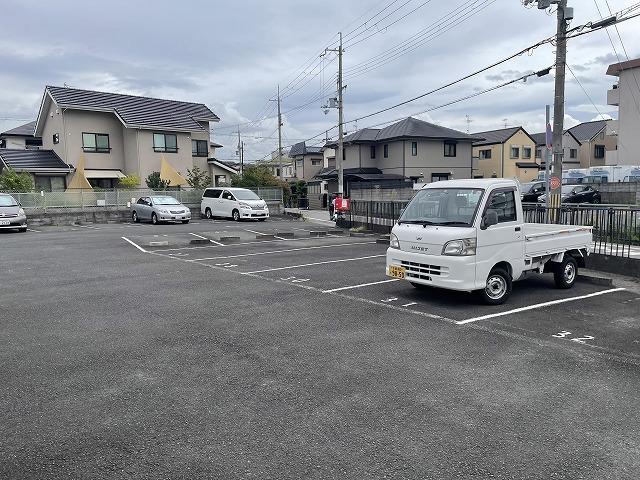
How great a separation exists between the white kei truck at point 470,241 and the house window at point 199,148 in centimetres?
3140

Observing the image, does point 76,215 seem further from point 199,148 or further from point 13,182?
point 199,148

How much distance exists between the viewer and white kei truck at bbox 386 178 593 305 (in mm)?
7391

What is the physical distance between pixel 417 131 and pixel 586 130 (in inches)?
1171

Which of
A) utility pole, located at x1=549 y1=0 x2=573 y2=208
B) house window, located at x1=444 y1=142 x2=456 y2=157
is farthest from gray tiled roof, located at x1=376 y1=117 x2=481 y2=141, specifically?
utility pole, located at x1=549 y1=0 x2=573 y2=208

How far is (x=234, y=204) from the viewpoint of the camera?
26.5 m

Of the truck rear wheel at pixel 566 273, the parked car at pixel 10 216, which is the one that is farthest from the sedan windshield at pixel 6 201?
the truck rear wheel at pixel 566 273

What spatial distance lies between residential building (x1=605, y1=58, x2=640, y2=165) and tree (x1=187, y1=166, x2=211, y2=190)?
2937cm

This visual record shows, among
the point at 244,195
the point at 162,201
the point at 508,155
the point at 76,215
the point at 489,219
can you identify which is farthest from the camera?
the point at 508,155

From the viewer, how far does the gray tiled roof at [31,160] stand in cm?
3020

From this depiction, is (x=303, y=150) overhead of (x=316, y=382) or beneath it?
overhead

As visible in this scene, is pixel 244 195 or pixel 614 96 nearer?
pixel 244 195


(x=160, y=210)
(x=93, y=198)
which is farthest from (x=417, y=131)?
(x=93, y=198)

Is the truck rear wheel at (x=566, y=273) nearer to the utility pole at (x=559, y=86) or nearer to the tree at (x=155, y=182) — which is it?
the utility pole at (x=559, y=86)

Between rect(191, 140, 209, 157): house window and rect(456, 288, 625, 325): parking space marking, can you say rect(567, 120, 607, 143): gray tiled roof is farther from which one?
rect(456, 288, 625, 325): parking space marking
